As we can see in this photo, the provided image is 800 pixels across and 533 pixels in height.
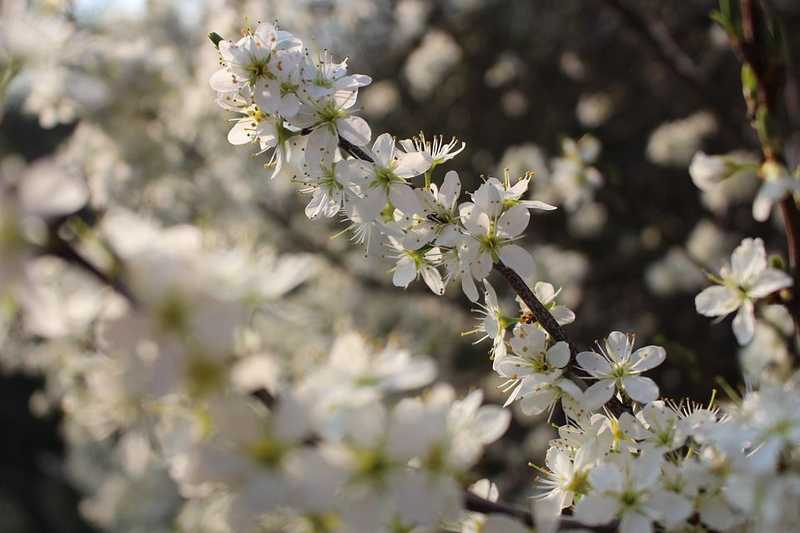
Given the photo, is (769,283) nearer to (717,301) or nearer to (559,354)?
(717,301)

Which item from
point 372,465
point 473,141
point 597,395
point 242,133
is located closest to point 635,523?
point 597,395

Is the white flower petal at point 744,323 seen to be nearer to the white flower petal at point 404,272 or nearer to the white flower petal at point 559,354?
the white flower petal at point 559,354

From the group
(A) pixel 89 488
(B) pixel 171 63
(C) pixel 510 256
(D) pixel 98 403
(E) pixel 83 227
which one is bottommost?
(A) pixel 89 488

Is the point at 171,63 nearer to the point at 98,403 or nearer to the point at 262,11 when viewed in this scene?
the point at 262,11

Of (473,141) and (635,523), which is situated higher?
(635,523)

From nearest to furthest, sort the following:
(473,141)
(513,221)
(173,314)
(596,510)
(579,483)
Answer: (173,314) < (596,510) < (579,483) < (513,221) < (473,141)

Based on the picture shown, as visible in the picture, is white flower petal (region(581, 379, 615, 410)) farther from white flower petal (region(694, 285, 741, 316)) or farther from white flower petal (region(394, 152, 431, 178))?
white flower petal (region(394, 152, 431, 178))

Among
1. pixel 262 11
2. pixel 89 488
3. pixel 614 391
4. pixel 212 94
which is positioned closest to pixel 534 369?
pixel 614 391

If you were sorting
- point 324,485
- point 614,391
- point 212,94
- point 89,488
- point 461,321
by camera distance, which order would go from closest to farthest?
point 324,485
point 614,391
point 212,94
point 461,321
point 89,488

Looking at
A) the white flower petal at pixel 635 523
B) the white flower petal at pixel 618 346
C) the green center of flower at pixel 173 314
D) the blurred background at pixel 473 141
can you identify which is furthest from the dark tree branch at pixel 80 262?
the blurred background at pixel 473 141
